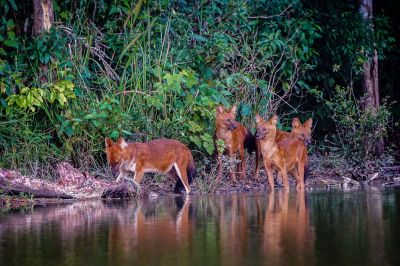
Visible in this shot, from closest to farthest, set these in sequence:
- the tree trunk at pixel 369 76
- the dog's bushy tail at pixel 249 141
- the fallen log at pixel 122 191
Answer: the fallen log at pixel 122 191
the dog's bushy tail at pixel 249 141
the tree trunk at pixel 369 76

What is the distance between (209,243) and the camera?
28.3 ft

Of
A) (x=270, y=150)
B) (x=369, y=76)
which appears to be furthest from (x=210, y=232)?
(x=369, y=76)

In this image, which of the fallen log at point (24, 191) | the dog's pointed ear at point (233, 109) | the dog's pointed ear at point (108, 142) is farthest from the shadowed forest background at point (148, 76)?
the fallen log at point (24, 191)

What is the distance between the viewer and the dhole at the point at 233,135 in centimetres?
1619

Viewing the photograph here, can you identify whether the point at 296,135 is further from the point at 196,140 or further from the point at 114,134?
the point at 114,134

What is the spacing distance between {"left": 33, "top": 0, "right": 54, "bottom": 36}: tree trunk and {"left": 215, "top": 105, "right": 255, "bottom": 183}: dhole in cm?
324

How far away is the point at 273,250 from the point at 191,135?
314 inches

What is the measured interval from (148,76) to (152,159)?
8.02 ft

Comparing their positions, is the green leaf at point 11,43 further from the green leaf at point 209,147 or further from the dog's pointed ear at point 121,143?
the green leaf at point 209,147

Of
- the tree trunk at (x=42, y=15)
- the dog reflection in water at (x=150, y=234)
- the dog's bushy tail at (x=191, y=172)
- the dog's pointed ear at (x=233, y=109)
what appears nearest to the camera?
the dog reflection in water at (x=150, y=234)

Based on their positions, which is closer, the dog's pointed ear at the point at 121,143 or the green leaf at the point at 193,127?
the dog's pointed ear at the point at 121,143

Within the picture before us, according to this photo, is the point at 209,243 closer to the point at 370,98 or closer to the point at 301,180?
the point at 301,180

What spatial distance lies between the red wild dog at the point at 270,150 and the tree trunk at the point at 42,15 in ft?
13.0

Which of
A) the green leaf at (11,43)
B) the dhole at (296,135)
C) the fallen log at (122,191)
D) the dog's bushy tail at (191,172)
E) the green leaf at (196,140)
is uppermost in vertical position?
the green leaf at (11,43)
